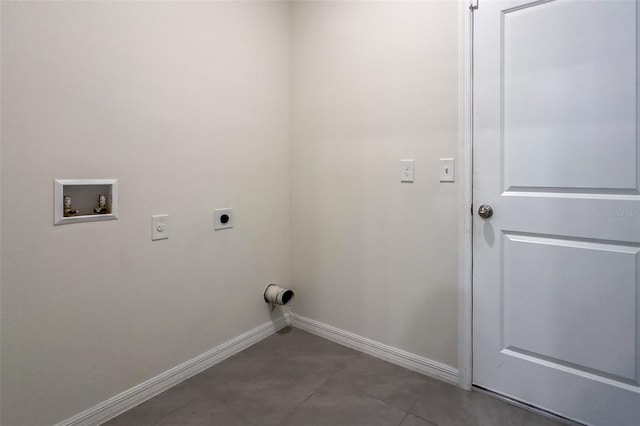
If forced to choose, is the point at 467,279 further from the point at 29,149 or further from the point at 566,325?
the point at 29,149

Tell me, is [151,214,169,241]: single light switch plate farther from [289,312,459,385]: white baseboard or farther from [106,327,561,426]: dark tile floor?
[289,312,459,385]: white baseboard

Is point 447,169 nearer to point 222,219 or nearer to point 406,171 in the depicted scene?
point 406,171

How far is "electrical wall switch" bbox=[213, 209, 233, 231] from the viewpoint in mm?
1883

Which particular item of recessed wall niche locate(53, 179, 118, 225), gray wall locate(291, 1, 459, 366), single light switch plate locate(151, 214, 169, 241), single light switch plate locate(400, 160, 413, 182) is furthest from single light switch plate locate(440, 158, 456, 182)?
recessed wall niche locate(53, 179, 118, 225)

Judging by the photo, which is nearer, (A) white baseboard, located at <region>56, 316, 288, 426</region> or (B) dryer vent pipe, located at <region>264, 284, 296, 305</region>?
(A) white baseboard, located at <region>56, 316, 288, 426</region>

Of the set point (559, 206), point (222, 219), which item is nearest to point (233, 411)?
point (222, 219)

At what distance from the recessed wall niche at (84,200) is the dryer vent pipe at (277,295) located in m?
1.07

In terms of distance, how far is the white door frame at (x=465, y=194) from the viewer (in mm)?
1566

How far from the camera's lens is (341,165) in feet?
6.82

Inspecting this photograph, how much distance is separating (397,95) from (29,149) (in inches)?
66.6

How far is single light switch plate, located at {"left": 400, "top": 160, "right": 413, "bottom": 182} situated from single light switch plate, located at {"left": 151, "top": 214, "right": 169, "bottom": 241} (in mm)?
1279

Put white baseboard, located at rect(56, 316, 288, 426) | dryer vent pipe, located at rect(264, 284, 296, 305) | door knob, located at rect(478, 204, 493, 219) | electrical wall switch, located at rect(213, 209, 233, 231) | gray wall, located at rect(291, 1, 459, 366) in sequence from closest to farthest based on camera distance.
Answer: white baseboard, located at rect(56, 316, 288, 426) → door knob, located at rect(478, 204, 493, 219) → gray wall, located at rect(291, 1, 459, 366) → electrical wall switch, located at rect(213, 209, 233, 231) → dryer vent pipe, located at rect(264, 284, 296, 305)

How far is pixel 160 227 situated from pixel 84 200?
0.34m

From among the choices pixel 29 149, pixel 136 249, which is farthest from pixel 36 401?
pixel 29 149
